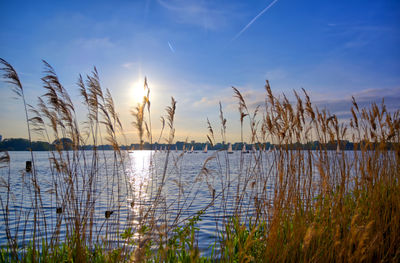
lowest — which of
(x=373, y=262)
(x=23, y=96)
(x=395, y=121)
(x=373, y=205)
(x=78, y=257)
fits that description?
(x=373, y=262)

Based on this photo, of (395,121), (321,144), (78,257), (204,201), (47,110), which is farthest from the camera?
(204,201)

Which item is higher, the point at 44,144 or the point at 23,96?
the point at 23,96

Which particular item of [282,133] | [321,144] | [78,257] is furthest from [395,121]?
[78,257]

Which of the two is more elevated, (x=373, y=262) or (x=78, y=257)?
(x=78, y=257)

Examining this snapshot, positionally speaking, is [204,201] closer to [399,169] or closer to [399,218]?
[399,169]

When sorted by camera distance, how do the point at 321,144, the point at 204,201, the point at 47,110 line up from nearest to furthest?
the point at 47,110 < the point at 321,144 < the point at 204,201

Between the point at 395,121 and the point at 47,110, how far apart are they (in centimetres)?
530

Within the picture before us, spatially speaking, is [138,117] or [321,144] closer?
[138,117]

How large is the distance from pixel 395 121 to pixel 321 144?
150cm

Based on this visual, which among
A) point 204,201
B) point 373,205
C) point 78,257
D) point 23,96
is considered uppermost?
point 23,96

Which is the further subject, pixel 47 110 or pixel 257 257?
pixel 47 110

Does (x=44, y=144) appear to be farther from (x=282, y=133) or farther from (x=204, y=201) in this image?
(x=204, y=201)

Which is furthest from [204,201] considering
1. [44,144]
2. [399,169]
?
[44,144]

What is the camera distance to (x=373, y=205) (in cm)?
337
